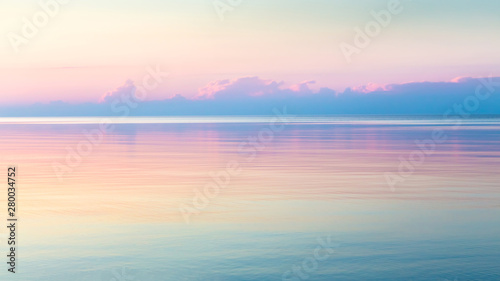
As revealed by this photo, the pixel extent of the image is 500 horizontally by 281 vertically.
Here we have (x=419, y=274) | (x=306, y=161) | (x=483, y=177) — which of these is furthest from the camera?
(x=306, y=161)

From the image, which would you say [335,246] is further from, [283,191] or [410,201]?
[283,191]

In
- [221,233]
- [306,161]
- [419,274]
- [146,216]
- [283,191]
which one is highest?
[306,161]

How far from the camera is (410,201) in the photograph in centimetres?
1680

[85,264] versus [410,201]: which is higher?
[410,201]

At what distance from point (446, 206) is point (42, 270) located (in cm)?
981

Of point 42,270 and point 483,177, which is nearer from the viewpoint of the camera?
point 42,270

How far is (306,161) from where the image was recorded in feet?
89.5

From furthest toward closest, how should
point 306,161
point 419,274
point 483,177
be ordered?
point 306,161
point 483,177
point 419,274

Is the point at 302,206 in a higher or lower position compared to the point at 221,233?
higher

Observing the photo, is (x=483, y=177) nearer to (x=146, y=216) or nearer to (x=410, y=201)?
(x=410, y=201)

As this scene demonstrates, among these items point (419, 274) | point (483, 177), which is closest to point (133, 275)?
point (419, 274)

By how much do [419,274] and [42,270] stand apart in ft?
19.6

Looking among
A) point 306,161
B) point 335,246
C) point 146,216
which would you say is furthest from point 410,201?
point 306,161

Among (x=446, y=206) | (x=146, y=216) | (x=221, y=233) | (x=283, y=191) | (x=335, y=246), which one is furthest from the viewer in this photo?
(x=283, y=191)
